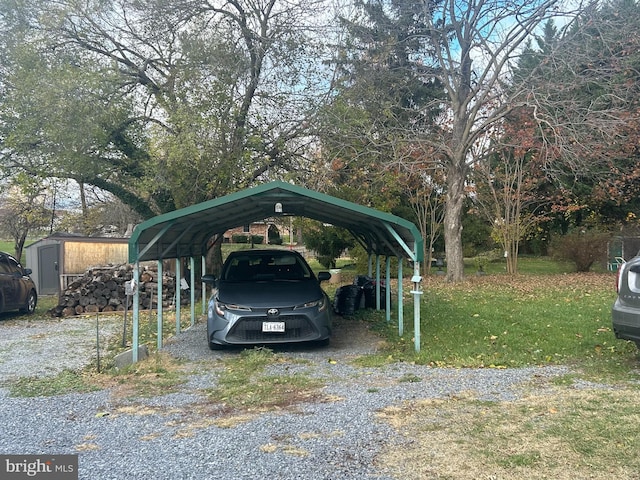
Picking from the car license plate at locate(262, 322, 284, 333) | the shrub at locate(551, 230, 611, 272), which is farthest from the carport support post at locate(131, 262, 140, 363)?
the shrub at locate(551, 230, 611, 272)

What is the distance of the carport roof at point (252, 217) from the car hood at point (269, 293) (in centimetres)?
120

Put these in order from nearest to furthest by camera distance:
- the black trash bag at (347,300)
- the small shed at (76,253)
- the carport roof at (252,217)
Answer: the carport roof at (252,217) → the black trash bag at (347,300) → the small shed at (76,253)

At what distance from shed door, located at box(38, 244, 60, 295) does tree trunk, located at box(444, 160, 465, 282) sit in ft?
42.0

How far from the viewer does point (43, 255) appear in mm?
19219

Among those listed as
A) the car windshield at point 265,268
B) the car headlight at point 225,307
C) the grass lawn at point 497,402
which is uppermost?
the car windshield at point 265,268

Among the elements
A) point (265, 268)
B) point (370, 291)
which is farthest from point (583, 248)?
point (265, 268)

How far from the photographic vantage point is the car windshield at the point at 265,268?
30.5ft

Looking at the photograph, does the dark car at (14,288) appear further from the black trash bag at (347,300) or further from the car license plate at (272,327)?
the car license plate at (272,327)

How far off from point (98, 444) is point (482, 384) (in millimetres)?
3772

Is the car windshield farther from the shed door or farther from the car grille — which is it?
the shed door

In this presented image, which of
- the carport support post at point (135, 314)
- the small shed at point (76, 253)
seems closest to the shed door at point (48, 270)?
the small shed at point (76, 253)

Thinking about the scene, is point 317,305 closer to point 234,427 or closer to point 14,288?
point 234,427

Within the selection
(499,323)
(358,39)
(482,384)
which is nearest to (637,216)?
(358,39)

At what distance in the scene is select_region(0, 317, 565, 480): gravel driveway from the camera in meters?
3.83
